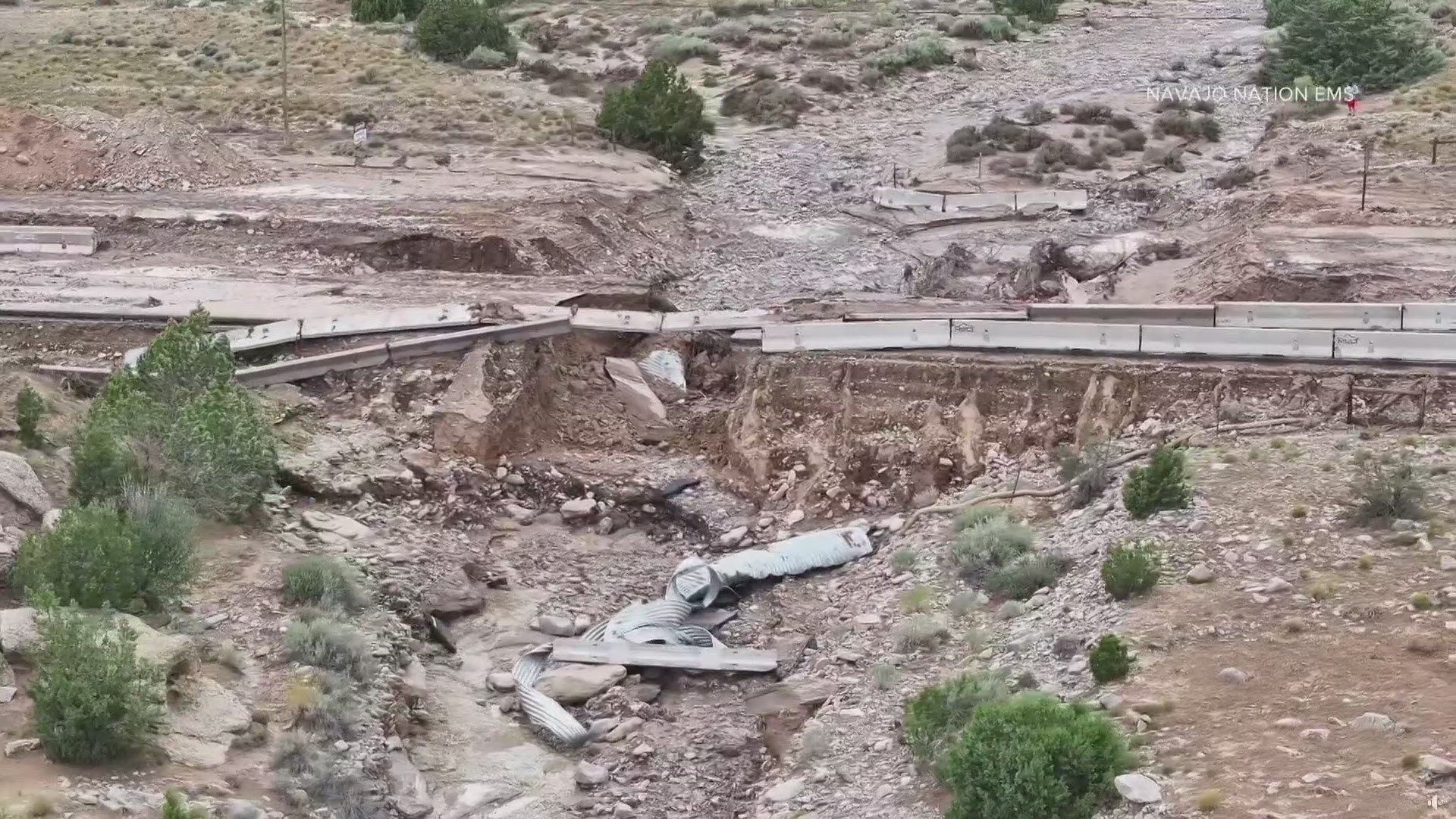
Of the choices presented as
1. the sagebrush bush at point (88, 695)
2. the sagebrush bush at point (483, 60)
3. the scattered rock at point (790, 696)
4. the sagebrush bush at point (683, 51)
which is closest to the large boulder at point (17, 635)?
the sagebrush bush at point (88, 695)

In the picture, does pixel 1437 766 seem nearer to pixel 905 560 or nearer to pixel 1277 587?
pixel 1277 587

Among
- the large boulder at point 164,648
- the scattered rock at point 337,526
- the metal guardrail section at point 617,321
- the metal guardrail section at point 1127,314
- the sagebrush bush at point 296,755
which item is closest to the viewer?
the sagebrush bush at point 296,755

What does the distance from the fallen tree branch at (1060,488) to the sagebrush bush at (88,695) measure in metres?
8.15

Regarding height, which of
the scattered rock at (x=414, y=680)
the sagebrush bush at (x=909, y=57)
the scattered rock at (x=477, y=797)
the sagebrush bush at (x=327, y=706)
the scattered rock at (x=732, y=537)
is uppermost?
the sagebrush bush at (x=909, y=57)

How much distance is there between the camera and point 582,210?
1059 inches

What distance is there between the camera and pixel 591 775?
13.7m

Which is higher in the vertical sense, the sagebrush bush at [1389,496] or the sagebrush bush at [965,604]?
the sagebrush bush at [1389,496]

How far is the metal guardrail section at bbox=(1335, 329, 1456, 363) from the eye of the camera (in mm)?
18422

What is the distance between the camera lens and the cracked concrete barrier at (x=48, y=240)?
25.6 metres

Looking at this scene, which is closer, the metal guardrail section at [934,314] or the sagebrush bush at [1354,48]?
the metal guardrail section at [934,314]

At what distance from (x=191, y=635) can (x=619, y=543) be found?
561 centimetres

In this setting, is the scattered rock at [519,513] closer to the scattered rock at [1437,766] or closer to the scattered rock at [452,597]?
the scattered rock at [452,597]

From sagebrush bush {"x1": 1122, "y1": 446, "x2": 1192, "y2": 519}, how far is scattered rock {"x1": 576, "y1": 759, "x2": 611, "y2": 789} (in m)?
5.33

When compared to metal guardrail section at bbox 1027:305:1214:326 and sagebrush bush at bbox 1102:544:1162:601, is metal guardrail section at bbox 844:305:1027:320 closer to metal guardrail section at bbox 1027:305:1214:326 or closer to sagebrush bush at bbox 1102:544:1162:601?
metal guardrail section at bbox 1027:305:1214:326
